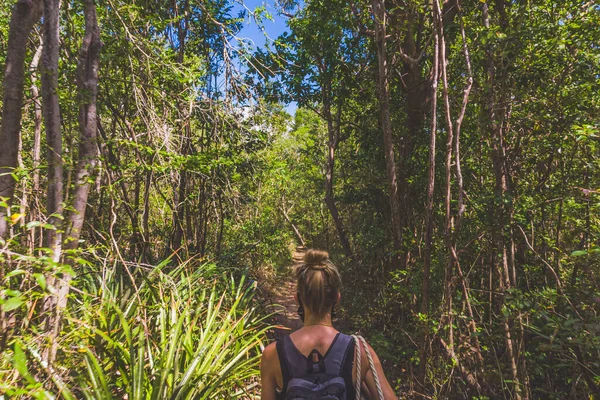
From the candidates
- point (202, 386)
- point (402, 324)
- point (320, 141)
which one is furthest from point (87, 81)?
point (320, 141)

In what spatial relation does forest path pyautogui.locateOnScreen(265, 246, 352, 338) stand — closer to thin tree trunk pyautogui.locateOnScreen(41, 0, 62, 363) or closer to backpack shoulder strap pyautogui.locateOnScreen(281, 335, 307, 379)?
thin tree trunk pyautogui.locateOnScreen(41, 0, 62, 363)

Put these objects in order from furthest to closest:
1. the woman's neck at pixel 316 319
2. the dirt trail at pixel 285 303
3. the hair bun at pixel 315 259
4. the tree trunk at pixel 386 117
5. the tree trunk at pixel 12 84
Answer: the dirt trail at pixel 285 303
the tree trunk at pixel 386 117
the tree trunk at pixel 12 84
the hair bun at pixel 315 259
the woman's neck at pixel 316 319

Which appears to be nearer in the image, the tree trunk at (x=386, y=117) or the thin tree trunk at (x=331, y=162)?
the tree trunk at (x=386, y=117)

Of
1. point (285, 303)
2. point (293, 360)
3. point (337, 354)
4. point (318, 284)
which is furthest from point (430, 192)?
point (285, 303)

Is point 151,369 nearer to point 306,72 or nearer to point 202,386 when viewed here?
point 202,386

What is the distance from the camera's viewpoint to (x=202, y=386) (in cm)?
238

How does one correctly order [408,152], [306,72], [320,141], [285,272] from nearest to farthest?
[408,152] < [306,72] < [320,141] < [285,272]

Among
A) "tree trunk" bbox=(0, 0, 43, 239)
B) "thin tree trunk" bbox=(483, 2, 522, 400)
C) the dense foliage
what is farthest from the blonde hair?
"thin tree trunk" bbox=(483, 2, 522, 400)

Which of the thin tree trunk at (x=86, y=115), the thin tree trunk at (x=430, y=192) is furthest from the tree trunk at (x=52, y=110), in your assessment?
the thin tree trunk at (x=430, y=192)

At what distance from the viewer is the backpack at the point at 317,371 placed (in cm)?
138

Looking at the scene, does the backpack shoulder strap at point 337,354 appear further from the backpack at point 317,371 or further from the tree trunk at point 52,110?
the tree trunk at point 52,110

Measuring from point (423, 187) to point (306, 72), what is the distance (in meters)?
3.06

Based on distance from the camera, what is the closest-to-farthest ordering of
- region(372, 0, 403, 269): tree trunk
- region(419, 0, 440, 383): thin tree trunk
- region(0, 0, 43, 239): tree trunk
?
region(0, 0, 43, 239): tree trunk → region(419, 0, 440, 383): thin tree trunk → region(372, 0, 403, 269): tree trunk

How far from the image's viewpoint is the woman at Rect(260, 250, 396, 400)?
1401mm
